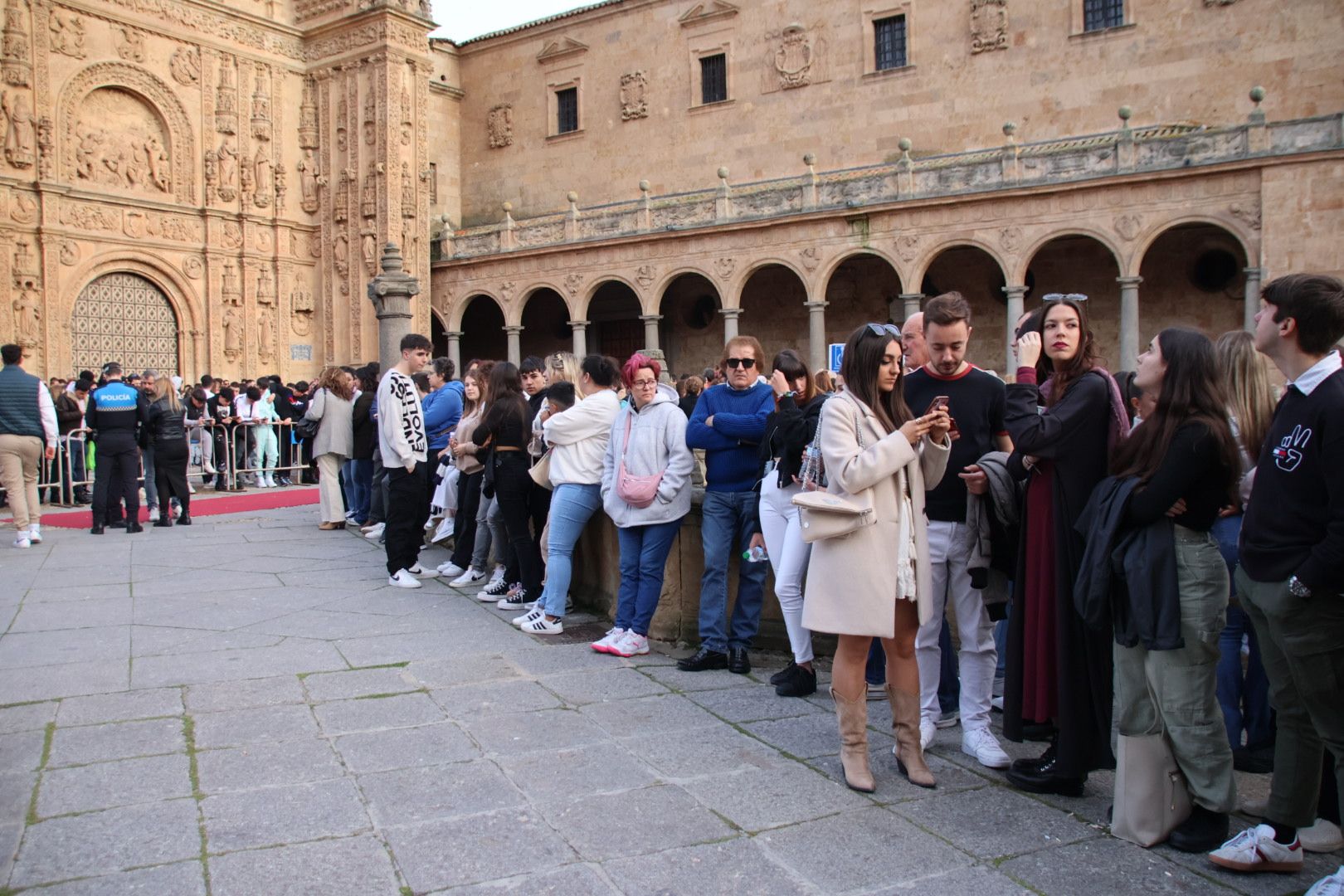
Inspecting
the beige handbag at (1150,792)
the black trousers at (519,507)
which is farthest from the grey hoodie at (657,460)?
the beige handbag at (1150,792)

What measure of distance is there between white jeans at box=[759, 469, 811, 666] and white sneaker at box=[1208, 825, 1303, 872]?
2024mm

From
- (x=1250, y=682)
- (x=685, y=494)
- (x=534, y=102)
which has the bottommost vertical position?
(x=1250, y=682)

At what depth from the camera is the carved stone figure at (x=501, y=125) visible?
31.3 metres

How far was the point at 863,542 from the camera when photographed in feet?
12.4

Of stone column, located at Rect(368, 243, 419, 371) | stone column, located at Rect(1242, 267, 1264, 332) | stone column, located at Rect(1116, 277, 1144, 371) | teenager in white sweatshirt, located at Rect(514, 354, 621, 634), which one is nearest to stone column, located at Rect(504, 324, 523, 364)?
stone column, located at Rect(368, 243, 419, 371)

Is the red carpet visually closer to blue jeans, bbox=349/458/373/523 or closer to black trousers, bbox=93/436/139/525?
black trousers, bbox=93/436/139/525

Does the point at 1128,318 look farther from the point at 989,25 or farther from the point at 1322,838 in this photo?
the point at 1322,838

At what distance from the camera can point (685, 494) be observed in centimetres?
585

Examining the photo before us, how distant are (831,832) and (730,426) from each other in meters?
2.54

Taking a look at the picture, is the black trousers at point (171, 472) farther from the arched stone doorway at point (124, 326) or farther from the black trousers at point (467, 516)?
the arched stone doorway at point (124, 326)

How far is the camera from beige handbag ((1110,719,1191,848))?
3.34 metres

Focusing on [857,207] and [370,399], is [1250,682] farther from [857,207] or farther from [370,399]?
[857,207]

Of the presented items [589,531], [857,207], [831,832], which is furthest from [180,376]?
[831,832]

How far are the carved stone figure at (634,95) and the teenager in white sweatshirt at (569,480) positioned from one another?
24.0 metres
